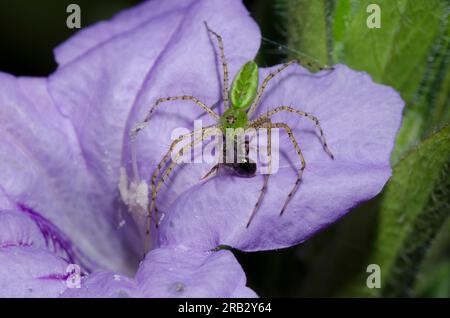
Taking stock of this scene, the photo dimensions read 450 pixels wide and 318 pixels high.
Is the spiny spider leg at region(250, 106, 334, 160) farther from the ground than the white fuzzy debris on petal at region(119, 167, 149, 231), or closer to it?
farther from the ground

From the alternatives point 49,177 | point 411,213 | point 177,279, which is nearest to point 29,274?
point 177,279

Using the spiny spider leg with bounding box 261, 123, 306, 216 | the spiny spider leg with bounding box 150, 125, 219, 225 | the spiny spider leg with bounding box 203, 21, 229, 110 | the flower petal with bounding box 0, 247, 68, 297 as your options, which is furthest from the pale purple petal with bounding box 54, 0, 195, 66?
the flower petal with bounding box 0, 247, 68, 297

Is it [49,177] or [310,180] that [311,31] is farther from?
[49,177]

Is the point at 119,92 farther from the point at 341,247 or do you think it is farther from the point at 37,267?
the point at 341,247

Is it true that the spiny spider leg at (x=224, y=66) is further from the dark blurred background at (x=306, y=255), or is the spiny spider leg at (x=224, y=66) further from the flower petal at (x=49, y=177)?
the flower petal at (x=49, y=177)

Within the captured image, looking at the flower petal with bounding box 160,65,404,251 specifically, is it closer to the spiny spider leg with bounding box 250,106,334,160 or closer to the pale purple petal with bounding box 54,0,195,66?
the spiny spider leg with bounding box 250,106,334,160

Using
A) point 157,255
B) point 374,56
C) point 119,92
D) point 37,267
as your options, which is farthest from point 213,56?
point 37,267

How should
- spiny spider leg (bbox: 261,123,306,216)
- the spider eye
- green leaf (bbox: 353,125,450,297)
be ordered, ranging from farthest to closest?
the spider eye < green leaf (bbox: 353,125,450,297) < spiny spider leg (bbox: 261,123,306,216)
